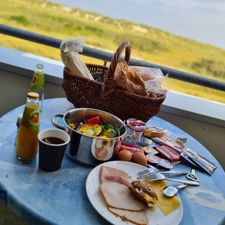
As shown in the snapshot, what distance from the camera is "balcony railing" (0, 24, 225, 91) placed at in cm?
156

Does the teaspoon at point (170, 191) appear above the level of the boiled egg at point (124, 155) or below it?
below

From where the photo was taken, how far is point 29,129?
2.55ft

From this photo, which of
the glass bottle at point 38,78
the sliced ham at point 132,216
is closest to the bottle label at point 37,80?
the glass bottle at point 38,78

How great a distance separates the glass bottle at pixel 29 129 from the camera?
2.53 feet

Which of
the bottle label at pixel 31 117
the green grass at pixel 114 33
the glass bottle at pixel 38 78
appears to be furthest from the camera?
the green grass at pixel 114 33

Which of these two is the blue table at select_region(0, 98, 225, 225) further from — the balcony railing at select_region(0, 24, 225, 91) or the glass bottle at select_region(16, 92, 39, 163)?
the balcony railing at select_region(0, 24, 225, 91)

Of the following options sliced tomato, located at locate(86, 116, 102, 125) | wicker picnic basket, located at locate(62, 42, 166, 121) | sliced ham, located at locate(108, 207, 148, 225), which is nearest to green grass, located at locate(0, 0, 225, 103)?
wicker picnic basket, located at locate(62, 42, 166, 121)

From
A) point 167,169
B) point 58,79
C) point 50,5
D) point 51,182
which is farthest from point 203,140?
point 50,5

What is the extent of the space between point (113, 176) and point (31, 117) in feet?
0.87

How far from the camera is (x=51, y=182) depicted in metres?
0.75

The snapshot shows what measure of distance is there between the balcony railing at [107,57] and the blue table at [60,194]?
Result: 729mm

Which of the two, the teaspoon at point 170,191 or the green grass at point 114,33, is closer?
the teaspoon at point 170,191

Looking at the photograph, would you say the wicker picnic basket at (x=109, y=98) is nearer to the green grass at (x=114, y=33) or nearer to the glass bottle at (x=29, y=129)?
the glass bottle at (x=29, y=129)

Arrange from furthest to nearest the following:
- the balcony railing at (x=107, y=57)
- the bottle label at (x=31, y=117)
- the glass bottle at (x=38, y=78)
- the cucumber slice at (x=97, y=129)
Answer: the balcony railing at (x=107, y=57)
the glass bottle at (x=38, y=78)
the cucumber slice at (x=97, y=129)
the bottle label at (x=31, y=117)
